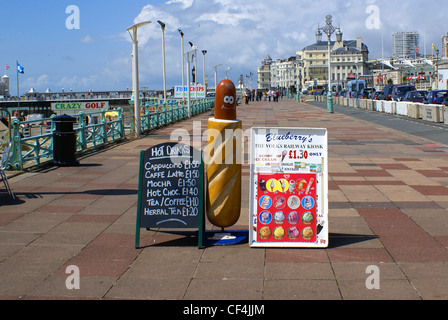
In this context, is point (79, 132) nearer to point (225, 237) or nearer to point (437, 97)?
point (225, 237)

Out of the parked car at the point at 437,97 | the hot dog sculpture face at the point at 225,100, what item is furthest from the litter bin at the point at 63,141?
the parked car at the point at 437,97

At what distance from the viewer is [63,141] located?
520 inches

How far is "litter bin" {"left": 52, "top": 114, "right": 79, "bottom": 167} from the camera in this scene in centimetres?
1312

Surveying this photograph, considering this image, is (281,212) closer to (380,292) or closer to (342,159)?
(380,292)

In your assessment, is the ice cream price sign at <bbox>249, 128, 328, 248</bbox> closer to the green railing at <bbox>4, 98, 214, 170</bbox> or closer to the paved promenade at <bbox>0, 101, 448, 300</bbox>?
the paved promenade at <bbox>0, 101, 448, 300</bbox>

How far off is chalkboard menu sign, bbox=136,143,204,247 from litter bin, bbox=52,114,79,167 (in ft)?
23.6

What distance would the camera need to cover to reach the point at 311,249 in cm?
646

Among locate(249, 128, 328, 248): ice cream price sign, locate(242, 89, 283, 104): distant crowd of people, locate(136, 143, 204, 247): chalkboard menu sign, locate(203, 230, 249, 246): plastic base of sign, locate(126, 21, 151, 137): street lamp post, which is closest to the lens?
locate(249, 128, 328, 248): ice cream price sign

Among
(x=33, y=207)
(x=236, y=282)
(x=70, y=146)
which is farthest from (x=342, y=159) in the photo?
(x=236, y=282)

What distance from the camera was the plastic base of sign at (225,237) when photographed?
6.70 m

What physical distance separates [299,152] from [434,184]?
5123mm

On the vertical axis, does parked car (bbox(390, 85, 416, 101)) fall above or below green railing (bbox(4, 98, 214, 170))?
above

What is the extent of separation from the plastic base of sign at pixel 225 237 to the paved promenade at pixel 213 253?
145mm

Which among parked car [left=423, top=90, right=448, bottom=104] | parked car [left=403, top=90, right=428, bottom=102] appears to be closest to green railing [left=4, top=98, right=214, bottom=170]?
parked car [left=423, top=90, right=448, bottom=104]
